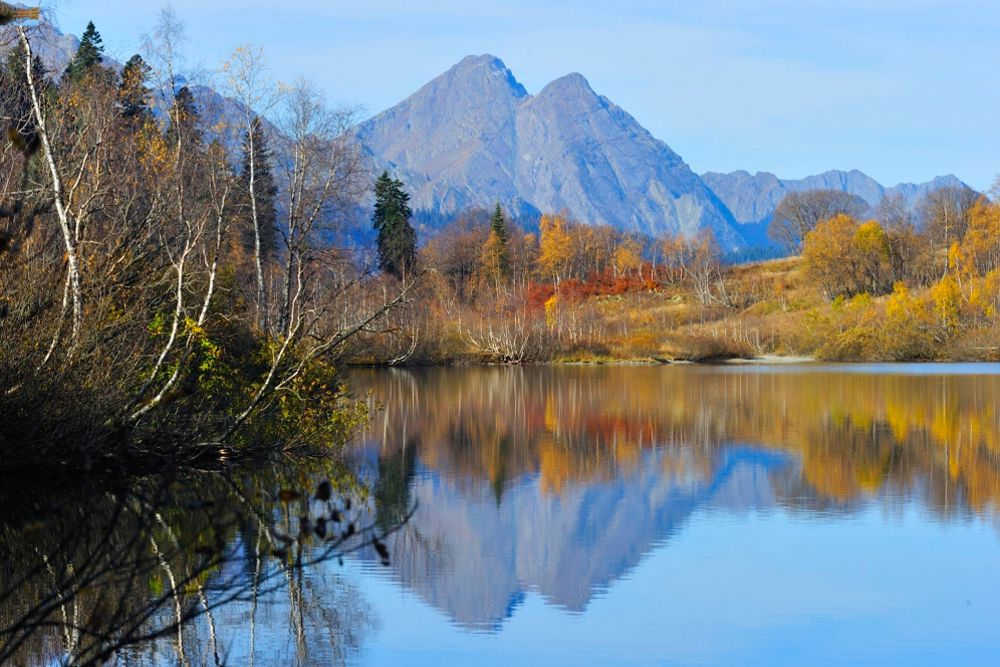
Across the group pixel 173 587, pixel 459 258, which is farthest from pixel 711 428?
pixel 459 258

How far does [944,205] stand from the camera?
96.8 meters

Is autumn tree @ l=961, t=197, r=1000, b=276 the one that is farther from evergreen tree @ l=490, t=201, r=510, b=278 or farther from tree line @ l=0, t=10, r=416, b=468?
tree line @ l=0, t=10, r=416, b=468

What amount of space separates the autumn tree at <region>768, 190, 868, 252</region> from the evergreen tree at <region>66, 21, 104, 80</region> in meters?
79.4

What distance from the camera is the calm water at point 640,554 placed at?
9.01 meters

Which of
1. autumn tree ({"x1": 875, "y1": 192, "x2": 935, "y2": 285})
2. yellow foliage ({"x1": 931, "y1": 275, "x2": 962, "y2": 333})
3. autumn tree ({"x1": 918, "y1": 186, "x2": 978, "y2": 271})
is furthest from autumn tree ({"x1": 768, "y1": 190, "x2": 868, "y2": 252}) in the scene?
yellow foliage ({"x1": 931, "y1": 275, "x2": 962, "y2": 333})

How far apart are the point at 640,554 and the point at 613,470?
663 cm

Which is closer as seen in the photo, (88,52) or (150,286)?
(150,286)

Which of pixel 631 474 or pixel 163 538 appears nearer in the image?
pixel 163 538

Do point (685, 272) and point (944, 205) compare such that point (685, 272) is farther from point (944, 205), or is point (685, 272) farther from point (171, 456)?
point (171, 456)

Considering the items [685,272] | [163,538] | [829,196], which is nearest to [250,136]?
A: [163,538]

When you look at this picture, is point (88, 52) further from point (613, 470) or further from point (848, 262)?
point (848, 262)

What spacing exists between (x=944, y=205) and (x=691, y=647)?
94.9 metres

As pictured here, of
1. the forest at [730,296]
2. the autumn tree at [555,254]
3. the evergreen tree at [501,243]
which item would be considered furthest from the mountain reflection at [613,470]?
the autumn tree at [555,254]

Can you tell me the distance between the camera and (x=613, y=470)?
1916 cm
